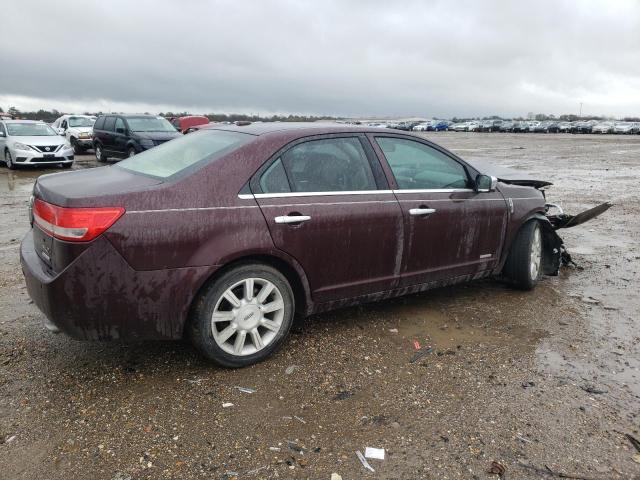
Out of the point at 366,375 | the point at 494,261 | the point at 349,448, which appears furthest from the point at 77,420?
the point at 494,261

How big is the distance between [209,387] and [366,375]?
1.02m

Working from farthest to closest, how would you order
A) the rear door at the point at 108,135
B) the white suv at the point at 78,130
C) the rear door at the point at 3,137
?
1. the white suv at the point at 78,130
2. the rear door at the point at 108,135
3. the rear door at the point at 3,137

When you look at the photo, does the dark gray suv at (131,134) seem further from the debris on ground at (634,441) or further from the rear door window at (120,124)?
the debris on ground at (634,441)

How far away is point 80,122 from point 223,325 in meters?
23.8

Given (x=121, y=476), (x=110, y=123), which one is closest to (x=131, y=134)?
(x=110, y=123)

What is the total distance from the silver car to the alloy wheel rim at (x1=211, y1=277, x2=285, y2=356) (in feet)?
48.9

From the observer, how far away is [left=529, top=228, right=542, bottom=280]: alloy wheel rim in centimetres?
505

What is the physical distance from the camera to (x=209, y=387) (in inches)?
129

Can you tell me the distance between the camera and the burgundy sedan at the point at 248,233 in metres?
2.98

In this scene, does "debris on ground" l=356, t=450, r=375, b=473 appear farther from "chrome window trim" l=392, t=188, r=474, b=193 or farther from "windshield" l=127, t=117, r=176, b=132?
"windshield" l=127, t=117, r=176, b=132

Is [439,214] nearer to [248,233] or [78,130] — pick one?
[248,233]

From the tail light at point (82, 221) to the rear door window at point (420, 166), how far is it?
213cm

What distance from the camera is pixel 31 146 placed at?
15.8 meters

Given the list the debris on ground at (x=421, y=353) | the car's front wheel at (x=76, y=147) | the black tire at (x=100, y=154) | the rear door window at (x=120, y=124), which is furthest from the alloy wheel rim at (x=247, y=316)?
the car's front wheel at (x=76, y=147)
